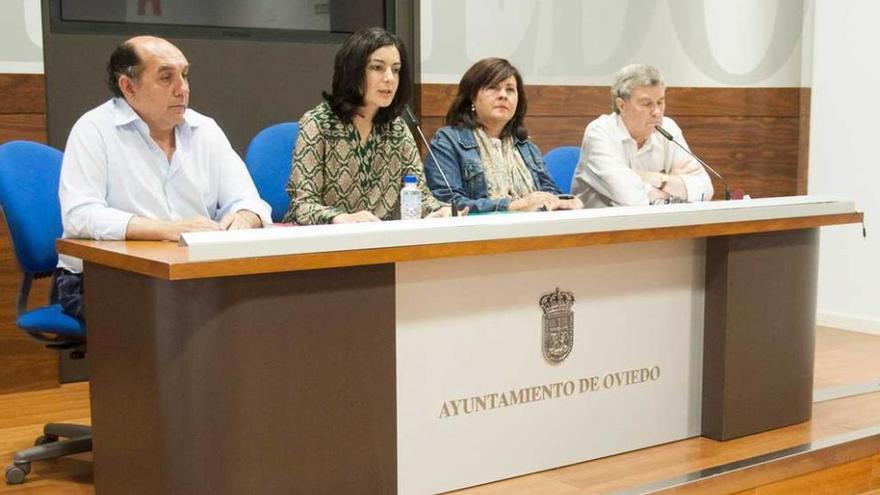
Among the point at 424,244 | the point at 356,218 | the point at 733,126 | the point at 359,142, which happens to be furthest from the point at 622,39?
the point at 424,244

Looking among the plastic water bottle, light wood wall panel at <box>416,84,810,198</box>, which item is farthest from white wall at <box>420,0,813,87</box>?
the plastic water bottle

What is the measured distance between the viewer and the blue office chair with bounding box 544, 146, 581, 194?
3841mm

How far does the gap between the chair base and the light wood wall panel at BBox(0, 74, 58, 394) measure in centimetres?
72

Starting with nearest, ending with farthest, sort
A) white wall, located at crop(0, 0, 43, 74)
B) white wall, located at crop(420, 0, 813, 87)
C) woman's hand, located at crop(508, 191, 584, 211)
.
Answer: woman's hand, located at crop(508, 191, 584, 211) → white wall, located at crop(0, 0, 43, 74) → white wall, located at crop(420, 0, 813, 87)

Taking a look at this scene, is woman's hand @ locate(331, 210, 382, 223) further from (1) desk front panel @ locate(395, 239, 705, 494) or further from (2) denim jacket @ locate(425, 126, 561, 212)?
(2) denim jacket @ locate(425, 126, 561, 212)

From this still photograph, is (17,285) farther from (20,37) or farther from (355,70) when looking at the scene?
(355,70)

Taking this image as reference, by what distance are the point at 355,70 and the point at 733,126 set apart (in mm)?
2720

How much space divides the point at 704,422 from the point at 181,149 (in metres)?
1.61

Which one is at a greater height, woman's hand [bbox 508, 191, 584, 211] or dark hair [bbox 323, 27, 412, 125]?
dark hair [bbox 323, 27, 412, 125]

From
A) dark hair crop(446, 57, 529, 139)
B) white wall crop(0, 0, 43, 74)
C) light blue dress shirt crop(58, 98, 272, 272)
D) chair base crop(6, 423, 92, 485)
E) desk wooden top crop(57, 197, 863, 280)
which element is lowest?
chair base crop(6, 423, 92, 485)

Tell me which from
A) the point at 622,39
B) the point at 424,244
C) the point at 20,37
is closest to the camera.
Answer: the point at 424,244

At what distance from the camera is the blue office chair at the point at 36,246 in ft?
8.86

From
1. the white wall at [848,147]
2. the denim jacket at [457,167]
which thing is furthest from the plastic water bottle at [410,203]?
the white wall at [848,147]

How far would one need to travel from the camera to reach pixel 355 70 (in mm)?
3002
